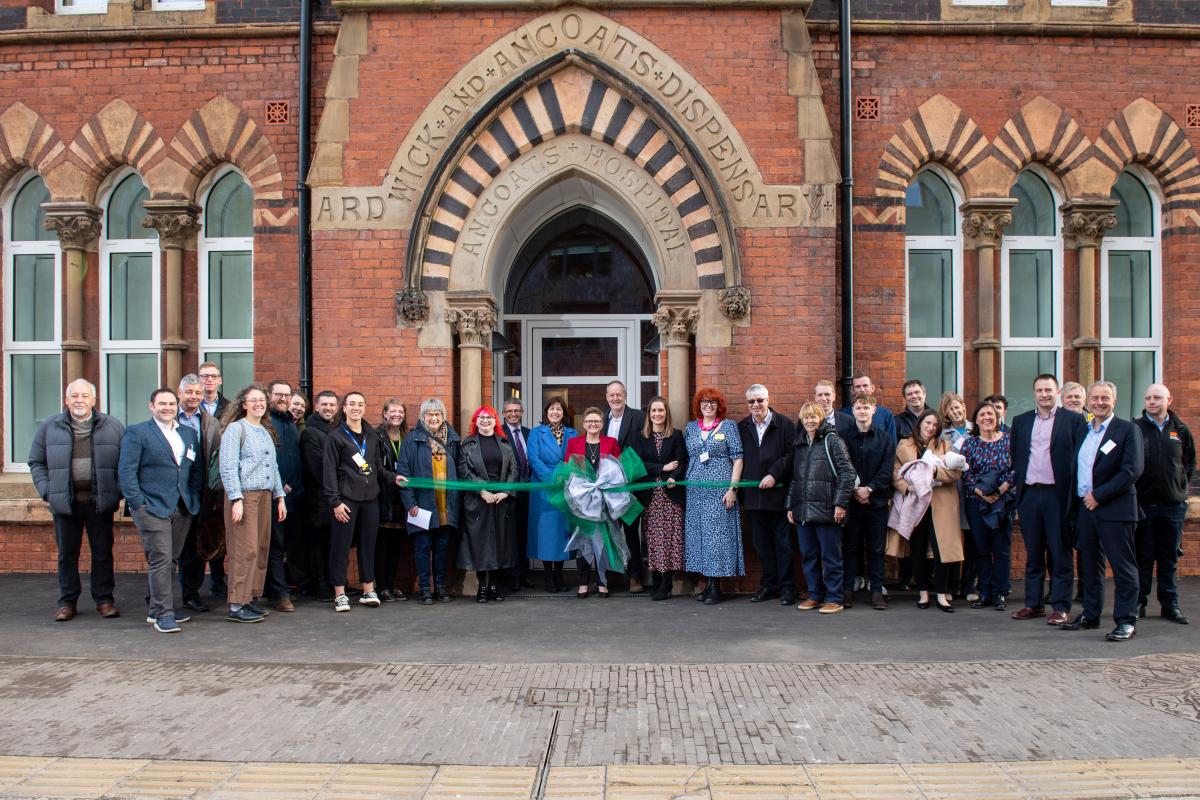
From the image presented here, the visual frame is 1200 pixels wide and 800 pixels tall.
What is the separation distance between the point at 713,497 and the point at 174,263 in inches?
242

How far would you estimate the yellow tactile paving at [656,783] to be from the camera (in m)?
4.11

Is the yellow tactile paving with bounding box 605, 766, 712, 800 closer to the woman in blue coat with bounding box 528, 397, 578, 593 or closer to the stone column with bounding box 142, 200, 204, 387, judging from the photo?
the woman in blue coat with bounding box 528, 397, 578, 593

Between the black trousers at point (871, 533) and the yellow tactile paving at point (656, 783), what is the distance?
169 inches

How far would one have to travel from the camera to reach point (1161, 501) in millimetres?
7500

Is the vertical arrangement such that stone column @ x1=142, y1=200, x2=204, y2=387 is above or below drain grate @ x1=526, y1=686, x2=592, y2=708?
above

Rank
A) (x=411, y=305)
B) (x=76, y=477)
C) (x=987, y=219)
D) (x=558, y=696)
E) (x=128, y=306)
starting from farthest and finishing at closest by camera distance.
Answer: (x=128, y=306), (x=987, y=219), (x=411, y=305), (x=76, y=477), (x=558, y=696)

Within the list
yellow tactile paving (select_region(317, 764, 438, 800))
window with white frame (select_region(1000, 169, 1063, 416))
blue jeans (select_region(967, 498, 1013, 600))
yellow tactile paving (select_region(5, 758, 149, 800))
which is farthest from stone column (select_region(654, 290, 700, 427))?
yellow tactile paving (select_region(5, 758, 149, 800))

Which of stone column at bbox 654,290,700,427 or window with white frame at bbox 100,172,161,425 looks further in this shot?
window with white frame at bbox 100,172,161,425

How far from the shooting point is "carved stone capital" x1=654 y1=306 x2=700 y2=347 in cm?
905

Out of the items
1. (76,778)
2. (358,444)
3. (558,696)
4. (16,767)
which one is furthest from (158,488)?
(558,696)

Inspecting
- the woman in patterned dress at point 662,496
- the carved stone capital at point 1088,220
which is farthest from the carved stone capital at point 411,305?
the carved stone capital at point 1088,220

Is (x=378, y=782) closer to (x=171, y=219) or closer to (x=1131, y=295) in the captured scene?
(x=171, y=219)

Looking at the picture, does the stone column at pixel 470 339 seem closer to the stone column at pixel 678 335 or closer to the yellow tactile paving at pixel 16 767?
the stone column at pixel 678 335

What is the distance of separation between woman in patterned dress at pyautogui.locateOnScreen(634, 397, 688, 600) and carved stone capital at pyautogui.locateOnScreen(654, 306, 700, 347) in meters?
0.69
